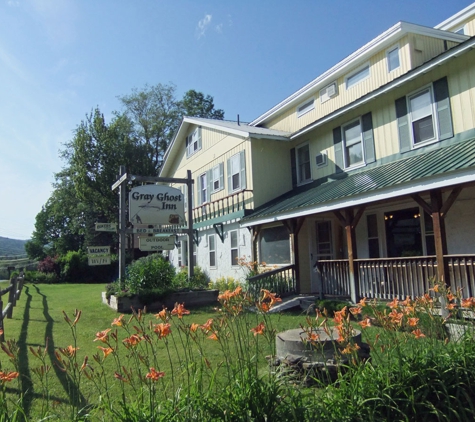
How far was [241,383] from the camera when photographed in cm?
317

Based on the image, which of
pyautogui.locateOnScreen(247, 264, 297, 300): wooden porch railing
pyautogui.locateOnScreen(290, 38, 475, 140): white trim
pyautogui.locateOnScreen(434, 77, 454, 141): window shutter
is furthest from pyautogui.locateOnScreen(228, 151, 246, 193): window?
pyautogui.locateOnScreen(434, 77, 454, 141): window shutter

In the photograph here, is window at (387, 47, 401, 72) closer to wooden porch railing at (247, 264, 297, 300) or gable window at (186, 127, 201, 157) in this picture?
wooden porch railing at (247, 264, 297, 300)

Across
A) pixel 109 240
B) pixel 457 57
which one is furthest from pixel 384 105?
pixel 109 240

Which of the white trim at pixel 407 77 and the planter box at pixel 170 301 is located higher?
the white trim at pixel 407 77

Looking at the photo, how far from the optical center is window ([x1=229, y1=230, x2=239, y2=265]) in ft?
53.7

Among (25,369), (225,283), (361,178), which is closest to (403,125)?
(361,178)

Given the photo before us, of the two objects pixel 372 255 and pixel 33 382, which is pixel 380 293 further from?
pixel 33 382

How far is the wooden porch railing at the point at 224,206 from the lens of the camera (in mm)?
15727

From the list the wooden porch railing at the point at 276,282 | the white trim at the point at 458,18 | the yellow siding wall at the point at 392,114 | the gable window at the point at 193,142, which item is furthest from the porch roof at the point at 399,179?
the gable window at the point at 193,142

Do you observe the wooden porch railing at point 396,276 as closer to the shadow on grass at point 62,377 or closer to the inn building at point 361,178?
the inn building at point 361,178

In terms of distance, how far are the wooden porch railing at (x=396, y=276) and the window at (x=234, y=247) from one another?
5581mm

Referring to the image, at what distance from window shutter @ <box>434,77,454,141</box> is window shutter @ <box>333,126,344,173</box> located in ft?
11.7

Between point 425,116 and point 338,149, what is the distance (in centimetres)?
330

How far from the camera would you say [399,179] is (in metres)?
8.70
